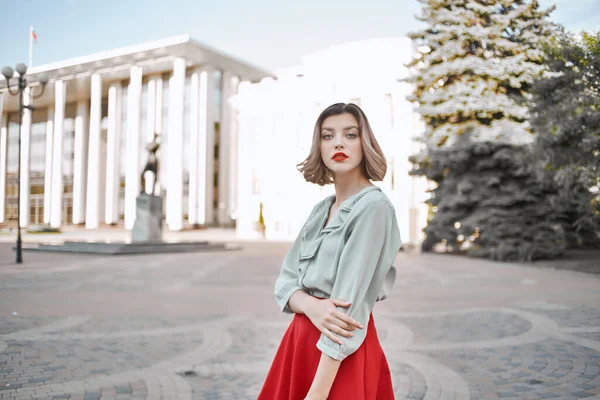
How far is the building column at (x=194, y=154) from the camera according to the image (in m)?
44.2

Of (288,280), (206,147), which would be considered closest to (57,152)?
(288,280)

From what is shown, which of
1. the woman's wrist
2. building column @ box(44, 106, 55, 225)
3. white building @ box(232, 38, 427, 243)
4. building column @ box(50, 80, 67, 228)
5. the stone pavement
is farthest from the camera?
white building @ box(232, 38, 427, 243)

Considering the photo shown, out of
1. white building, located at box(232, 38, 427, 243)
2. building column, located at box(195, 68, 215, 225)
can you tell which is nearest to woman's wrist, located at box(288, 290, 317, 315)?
white building, located at box(232, 38, 427, 243)

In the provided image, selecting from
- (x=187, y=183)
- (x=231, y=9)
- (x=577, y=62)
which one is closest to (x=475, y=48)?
(x=577, y=62)

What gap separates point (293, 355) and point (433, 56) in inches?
777

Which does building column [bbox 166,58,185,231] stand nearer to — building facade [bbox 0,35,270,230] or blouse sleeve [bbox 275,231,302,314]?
building facade [bbox 0,35,270,230]

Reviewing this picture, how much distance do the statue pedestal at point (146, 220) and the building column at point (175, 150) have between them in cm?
2166

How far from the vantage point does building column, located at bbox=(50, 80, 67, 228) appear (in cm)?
553

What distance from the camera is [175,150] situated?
43.9 m

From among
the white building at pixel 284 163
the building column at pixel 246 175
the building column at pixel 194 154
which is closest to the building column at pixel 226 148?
the building column at pixel 194 154

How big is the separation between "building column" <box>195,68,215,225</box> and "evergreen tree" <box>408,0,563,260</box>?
91.1ft

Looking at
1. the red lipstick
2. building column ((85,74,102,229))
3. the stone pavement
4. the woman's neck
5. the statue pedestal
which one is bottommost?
the stone pavement

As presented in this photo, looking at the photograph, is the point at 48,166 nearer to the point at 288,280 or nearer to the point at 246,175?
the point at 288,280

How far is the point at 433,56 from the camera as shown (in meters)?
19.8
